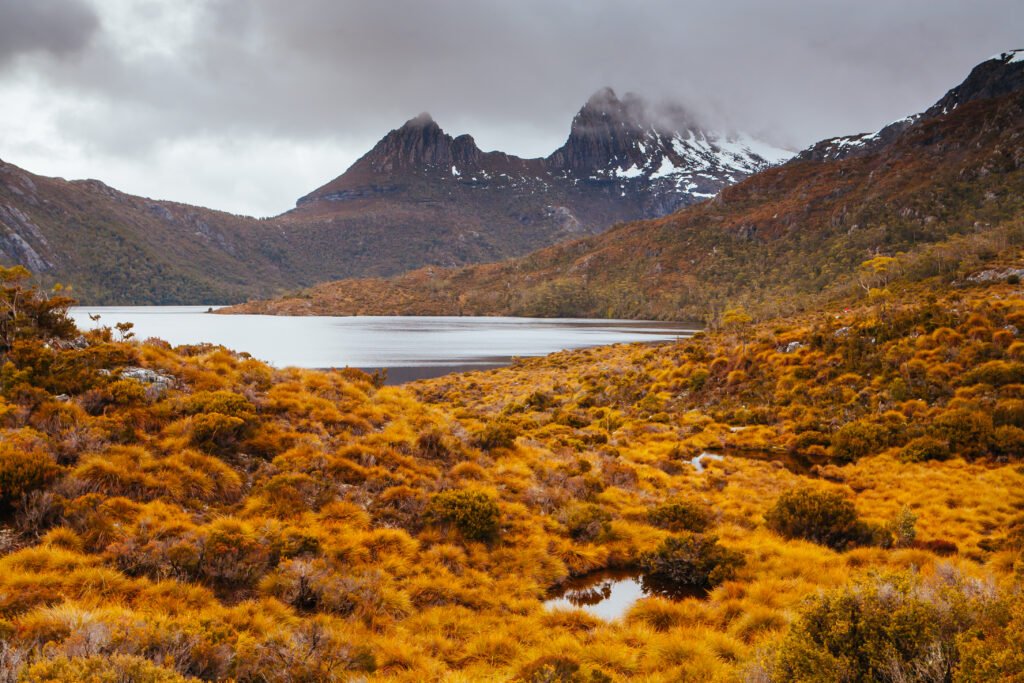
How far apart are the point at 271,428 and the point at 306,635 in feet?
21.3

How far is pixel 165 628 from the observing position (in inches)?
228

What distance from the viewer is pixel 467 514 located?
1047 centimetres

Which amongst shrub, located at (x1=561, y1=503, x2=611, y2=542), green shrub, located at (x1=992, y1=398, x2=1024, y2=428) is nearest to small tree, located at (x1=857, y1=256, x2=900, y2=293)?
green shrub, located at (x1=992, y1=398, x2=1024, y2=428)

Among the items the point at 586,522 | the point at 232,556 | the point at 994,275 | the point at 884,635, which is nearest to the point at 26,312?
the point at 232,556

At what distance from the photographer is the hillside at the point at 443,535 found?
18.1 ft

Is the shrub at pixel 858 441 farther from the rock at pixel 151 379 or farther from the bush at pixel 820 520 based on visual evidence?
the rock at pixel 151 379

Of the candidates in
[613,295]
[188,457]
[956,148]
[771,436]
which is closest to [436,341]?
[771,436]

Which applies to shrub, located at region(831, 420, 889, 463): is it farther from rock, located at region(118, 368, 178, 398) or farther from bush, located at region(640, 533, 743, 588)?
rock, located at region(118, 368, 178, 398)

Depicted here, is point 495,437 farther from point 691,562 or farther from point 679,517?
point 691,562

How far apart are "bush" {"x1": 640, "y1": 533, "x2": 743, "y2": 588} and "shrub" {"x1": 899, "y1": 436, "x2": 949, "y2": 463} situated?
10488 millimetres

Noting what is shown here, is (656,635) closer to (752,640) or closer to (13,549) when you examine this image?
(752,640)

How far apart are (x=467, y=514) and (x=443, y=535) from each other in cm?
63

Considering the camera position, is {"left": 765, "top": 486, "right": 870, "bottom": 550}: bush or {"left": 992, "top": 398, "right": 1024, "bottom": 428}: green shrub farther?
{"left": 992, "top": 398, "right": 1024, "bottom": 428}: green shrub

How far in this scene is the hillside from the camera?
18.1 ft
